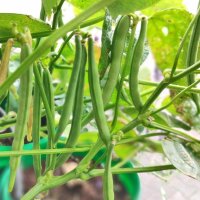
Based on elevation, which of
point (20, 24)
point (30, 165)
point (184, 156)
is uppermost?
point (20, 24)

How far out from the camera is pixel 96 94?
299 mm

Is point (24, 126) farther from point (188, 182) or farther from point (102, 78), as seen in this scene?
point (188, 182)

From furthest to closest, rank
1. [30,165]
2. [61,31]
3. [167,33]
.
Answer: [30,165] < [167,33] < [61,31]

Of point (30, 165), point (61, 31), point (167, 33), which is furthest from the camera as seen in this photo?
point (30, 165)

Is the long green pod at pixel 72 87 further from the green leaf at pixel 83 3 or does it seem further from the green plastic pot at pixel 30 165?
the green plastic pot at pixel 30 165

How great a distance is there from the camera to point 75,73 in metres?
0.29

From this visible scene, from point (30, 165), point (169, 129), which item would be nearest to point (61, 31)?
point (169, 129)

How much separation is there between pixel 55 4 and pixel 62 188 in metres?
0.33

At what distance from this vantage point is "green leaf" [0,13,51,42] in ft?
0.97

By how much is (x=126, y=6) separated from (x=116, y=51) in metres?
0.04

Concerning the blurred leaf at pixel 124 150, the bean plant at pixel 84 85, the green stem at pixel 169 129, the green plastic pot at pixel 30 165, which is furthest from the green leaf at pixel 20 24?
the blurred leaf at pixel 124 150

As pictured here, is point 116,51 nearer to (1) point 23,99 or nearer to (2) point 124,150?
(1) point 23,99

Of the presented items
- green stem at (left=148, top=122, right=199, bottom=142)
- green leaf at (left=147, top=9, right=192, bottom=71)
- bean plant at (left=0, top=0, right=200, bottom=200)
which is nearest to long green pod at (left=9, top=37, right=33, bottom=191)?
bean plant at (left=0, top=0, right=200, bottom=200)

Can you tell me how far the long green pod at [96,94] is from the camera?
11.2 inches
